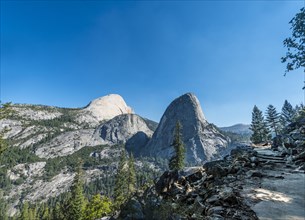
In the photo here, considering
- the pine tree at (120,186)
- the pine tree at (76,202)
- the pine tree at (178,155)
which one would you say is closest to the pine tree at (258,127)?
the pine tree at (178,155)

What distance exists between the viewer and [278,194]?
36.8 ft

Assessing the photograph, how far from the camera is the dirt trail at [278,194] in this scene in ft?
28.9

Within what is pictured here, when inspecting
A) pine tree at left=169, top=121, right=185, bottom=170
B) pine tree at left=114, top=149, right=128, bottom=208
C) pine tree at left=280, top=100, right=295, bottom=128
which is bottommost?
pine tree at left=114, top=149, right=128, bottom=208

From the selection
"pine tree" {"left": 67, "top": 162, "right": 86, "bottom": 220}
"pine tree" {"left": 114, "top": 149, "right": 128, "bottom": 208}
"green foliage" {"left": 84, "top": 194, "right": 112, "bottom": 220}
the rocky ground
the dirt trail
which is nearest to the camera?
the dirt trail

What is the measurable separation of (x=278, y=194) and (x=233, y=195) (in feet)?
8.09

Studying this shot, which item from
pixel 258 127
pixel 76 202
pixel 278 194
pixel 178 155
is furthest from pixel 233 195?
pixel 258 127

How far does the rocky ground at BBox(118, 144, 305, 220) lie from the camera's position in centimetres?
940

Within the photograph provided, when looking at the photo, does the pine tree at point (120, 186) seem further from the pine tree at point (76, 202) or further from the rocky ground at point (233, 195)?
the rocky ground at point (233, 195)

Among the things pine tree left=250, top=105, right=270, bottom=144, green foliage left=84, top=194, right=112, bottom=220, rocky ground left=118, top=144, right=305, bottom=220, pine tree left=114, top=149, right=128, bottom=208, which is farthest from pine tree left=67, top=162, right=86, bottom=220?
pine tree left=250, top=105, right=270, bottom=144

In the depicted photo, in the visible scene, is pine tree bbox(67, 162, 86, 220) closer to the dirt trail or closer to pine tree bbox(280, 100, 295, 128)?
the dirt trail

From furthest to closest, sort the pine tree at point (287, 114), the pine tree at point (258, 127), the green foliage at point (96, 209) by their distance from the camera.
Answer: the pine tree at point (287, 114), the pine tree at point (258, 127), the green foliage at point (96, 209)

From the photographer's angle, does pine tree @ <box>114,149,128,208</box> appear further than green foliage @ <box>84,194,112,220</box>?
Yes

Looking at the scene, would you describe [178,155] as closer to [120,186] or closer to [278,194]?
[120,186]

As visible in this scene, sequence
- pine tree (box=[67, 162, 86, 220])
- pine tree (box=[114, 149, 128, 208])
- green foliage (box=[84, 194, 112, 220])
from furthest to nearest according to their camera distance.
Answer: pine tree (box=[114, 149, 128, 208])
pine tree (box=[67, 162, 86, 220])
green foliage (box=[84, 194, 112, 220])
